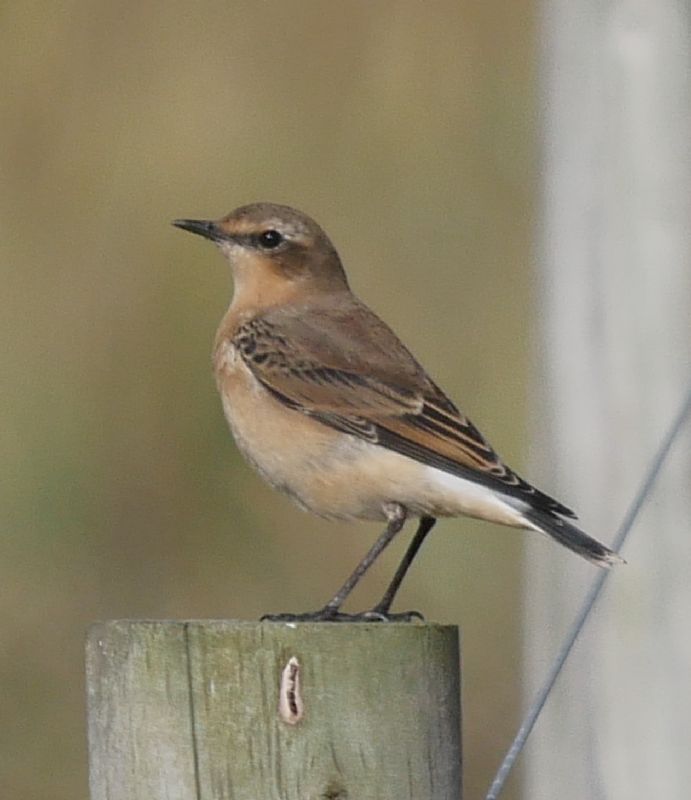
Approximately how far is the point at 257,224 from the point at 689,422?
207cm

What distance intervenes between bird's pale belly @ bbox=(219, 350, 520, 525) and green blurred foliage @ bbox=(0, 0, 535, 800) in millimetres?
2420

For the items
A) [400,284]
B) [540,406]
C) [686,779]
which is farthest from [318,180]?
[686,779]

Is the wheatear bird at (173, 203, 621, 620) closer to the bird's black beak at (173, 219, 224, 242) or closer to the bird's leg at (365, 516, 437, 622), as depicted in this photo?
the bird's leg at (365, 516, 437, 622)

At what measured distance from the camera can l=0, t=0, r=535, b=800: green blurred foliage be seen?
→ 27.1 ft

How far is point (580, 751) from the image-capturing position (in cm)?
496

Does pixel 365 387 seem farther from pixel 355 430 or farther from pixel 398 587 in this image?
pixel 398 587

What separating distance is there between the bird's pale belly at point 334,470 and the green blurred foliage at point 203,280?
2420 mm

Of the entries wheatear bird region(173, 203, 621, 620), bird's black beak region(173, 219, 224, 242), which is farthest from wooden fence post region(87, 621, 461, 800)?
bird's black beak region(173, 219, 224, 242)

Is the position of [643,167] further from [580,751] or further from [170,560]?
[170,560]

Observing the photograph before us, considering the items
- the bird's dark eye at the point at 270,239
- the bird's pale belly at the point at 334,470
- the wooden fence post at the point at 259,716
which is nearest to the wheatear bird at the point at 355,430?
the bird's pale belly at the point at 334,470

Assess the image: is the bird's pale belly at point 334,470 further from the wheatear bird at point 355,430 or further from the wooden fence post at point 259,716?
the wooden fence post at point 259,716

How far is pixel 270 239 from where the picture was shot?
21.6ft

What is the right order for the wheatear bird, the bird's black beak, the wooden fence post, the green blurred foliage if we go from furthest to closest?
the green blurred foliage
the bird's black beak
the wheatear bird
the wooden fence post

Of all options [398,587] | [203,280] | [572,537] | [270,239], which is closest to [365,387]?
[398,587]
